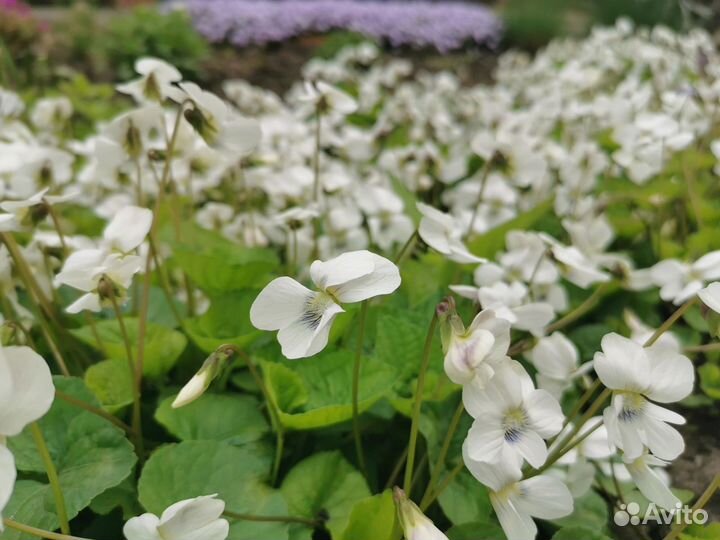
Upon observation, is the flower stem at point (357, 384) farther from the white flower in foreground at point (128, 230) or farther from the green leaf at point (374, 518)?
the white flower in foreground at point (128, 230)

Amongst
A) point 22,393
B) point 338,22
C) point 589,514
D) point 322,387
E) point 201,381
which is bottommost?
point 338,22

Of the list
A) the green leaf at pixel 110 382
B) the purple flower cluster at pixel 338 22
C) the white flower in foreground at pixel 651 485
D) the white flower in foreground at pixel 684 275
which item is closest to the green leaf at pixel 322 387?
the green leaf at pixel 110 382

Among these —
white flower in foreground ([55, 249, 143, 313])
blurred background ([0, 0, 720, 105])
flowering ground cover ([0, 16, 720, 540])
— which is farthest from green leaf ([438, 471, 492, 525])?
blurred background ([0, 0, 720, 105])

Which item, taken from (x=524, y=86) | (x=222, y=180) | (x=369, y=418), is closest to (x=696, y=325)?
(x=369, y=418)

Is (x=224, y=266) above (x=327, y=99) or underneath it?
underneath

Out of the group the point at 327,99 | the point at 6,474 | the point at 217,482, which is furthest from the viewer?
the point at 327,99

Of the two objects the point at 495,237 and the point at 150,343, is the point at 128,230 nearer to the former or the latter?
the point at 150,343

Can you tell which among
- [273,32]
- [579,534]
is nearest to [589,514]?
[579,534]
